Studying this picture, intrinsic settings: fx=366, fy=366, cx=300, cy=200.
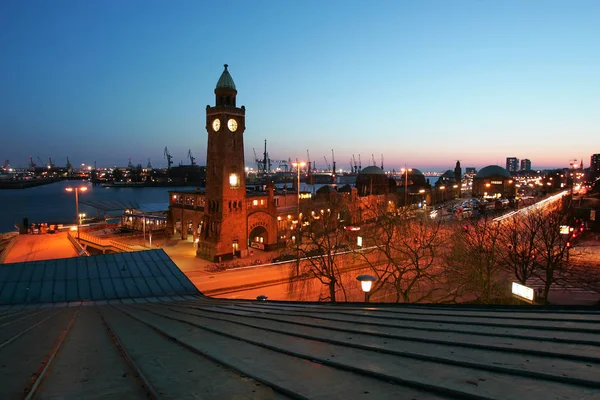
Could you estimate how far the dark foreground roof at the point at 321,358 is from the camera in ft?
11.9

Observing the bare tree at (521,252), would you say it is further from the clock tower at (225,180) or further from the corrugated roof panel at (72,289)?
the clock tower at (225,180)

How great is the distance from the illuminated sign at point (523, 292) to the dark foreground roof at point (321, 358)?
1294 cm

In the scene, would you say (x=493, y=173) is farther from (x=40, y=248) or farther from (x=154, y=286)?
(x=154, y=286)

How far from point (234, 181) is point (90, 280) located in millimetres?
25622

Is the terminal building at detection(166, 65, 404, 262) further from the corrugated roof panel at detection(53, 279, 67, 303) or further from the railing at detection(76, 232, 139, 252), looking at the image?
the corrugated roof panel at detection(53, 279, 67, 303)

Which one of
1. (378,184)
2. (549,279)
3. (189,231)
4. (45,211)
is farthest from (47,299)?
(45,211)

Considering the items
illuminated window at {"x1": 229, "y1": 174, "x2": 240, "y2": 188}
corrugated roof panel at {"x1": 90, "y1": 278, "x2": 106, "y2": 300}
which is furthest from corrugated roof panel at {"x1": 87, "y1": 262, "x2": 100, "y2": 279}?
illuminated window at {"x1": 229, "y1": 174, "x2": 240, "y2": 188}

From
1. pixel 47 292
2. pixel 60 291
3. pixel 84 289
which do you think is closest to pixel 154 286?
pixel 84 289

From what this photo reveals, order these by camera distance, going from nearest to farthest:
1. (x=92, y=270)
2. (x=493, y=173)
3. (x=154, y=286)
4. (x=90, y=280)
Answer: (x=90, y=280), (x=154, y=286), (x=92, y=270), (x=493, y=173)

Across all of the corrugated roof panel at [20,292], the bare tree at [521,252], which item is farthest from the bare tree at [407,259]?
the corrugated roof panel at [20,292]

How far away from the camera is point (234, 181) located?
140 ft

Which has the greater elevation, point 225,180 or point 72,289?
point 225,180

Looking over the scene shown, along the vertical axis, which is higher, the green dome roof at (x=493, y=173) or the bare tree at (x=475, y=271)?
the green dome roof at (x=493, y=173)

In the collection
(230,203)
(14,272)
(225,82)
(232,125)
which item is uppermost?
(225,82)
